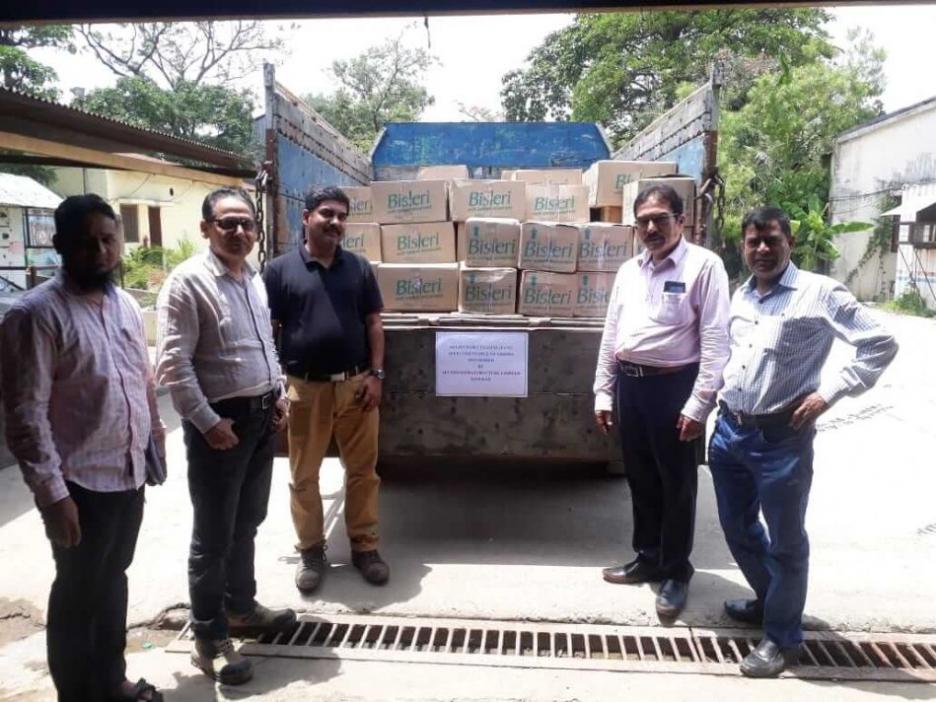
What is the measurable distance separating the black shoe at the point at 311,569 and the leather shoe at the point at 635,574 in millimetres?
1363

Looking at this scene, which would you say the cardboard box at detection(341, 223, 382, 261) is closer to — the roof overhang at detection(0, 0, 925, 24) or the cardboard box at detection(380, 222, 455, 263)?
the cardboard box at detection(380, 222, 455, 263)

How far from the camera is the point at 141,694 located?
8.44 ft

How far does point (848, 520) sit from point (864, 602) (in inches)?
45.7

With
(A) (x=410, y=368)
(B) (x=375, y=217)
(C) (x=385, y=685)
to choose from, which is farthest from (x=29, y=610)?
(B) (x=375, y=217)

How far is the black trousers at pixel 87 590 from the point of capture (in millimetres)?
2275

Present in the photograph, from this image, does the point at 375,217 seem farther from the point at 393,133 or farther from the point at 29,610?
the point at 393,133

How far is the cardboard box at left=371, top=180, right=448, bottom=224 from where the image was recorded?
405cm

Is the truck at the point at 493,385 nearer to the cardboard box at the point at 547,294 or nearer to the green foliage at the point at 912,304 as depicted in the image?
the cardboard box at the point at 547,294

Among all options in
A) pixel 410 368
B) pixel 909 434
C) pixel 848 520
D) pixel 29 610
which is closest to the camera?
pixel 29 610

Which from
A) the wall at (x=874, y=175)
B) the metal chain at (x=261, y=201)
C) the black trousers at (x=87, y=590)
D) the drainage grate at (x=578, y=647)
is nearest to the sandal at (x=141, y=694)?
the black trousers at (x=87, y=590)

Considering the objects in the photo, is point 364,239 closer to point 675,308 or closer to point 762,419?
point 675,308

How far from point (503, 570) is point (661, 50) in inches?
853

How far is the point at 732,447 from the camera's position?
9.58 ft

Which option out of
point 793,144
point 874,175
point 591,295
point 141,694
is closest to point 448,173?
point 591,295
